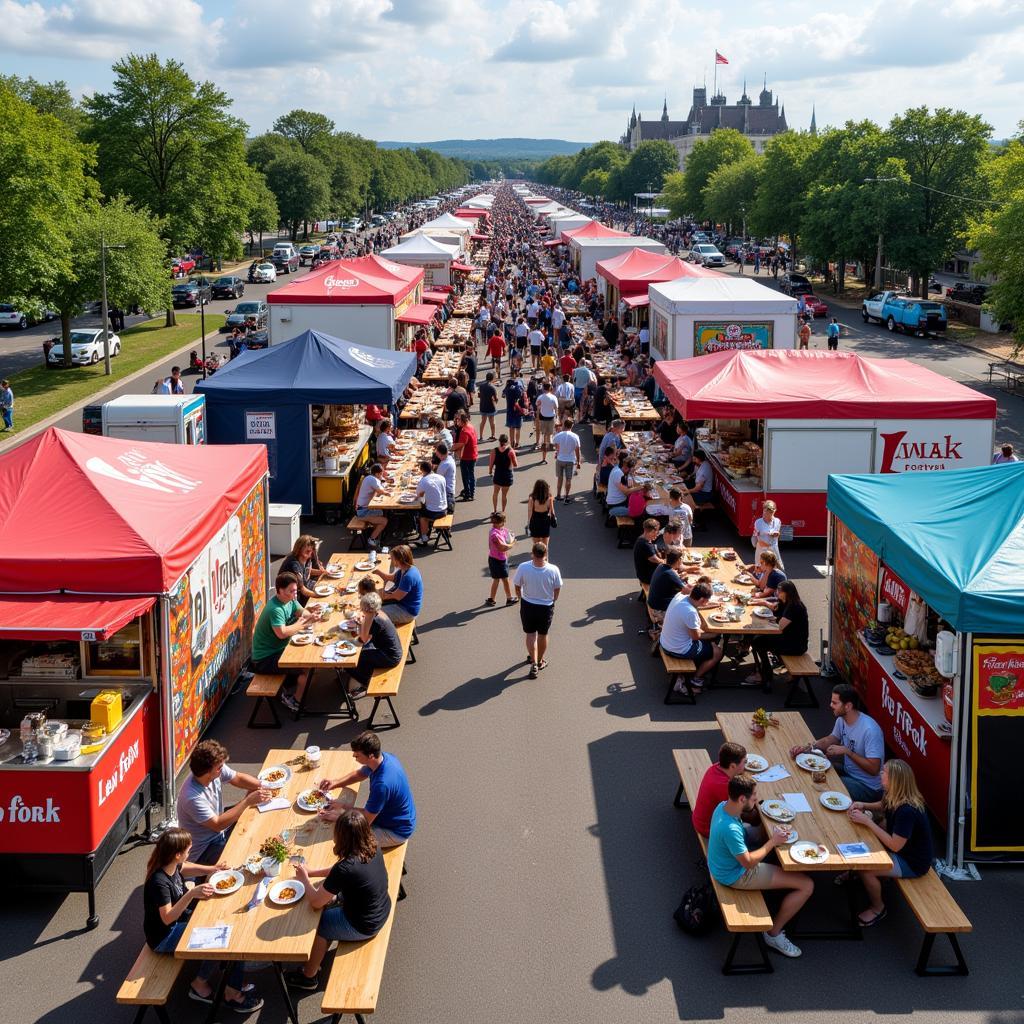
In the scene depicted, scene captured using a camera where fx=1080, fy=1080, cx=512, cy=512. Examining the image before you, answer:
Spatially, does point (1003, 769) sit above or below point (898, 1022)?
above

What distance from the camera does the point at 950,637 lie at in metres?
8.43

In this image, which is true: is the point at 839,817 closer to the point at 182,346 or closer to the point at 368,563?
the point at 368,563

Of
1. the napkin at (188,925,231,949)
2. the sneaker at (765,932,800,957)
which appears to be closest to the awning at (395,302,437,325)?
the sneaker at (765,932,800,957)

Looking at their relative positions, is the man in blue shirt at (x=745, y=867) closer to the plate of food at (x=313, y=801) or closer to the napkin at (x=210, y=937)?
the plate of food at (x=313, y=801)

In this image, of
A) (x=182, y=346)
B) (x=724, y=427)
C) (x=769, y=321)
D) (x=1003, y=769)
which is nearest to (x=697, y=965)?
(x=1003, y=769)

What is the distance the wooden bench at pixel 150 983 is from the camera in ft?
21.8

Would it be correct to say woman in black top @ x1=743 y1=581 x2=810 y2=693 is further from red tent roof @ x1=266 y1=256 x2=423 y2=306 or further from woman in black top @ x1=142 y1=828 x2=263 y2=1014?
red tent roof @ x1=266 y1=256 x2=423 y2=306

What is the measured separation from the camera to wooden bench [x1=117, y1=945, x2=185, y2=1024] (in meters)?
6.64

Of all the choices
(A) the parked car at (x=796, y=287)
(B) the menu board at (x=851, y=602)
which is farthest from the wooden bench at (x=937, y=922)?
(A) the parked car at (x=796, y=287)

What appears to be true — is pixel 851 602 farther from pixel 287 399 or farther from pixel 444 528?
pixel 287 399

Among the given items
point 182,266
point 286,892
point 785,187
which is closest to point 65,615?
point 286,892

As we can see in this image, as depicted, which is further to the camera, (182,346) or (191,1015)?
(182,346)

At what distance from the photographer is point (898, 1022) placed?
6918 mm

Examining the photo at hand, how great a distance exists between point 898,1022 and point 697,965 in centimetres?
133
